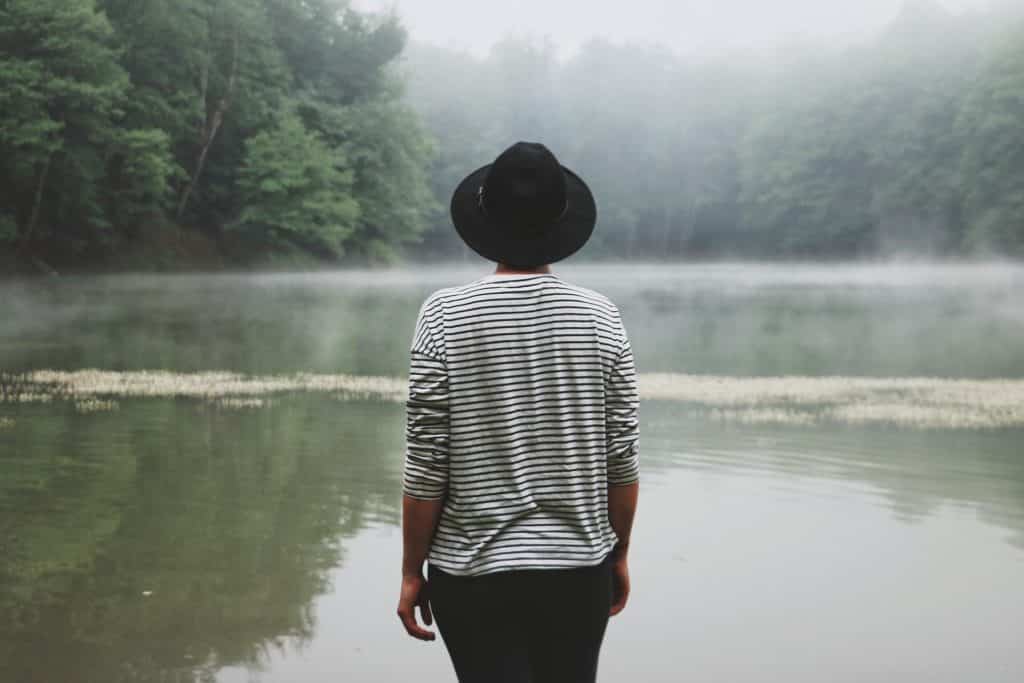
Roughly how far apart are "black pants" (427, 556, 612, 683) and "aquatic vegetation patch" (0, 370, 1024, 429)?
40.4 ft

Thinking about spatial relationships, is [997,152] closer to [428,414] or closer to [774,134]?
[774,134]

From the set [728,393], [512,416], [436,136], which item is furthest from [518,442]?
[436,136]

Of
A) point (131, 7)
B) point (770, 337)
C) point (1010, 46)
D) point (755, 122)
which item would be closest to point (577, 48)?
point (755, 122)

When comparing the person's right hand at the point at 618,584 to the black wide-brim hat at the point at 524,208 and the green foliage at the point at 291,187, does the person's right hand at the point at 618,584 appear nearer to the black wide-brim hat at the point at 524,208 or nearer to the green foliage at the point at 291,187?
the black wide-brim hat at the point at 524,208

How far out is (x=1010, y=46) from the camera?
7450 centimetres

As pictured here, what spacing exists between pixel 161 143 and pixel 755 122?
2425 inches

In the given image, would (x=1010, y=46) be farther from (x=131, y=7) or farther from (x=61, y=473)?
(x=61, y=473)

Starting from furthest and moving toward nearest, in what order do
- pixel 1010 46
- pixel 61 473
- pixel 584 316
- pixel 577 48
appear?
1. pixel 577 48
2. pixel 1010 46
3. pixel 61 473
4. pixel 584 316

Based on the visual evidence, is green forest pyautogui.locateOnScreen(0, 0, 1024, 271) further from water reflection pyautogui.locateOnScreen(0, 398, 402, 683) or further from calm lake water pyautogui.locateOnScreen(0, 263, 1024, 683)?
water reflection pyautogui.locateOnScreen(0, 398, 402, 683)

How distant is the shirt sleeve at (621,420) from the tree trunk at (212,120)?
45.4 m

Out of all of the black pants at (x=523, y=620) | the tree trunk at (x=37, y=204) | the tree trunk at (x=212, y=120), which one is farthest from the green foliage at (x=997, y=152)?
the black pants at (x=523, y=620)

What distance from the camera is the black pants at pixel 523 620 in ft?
9.50

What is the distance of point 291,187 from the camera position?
1943 inches

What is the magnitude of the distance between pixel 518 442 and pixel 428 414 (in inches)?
8.2
